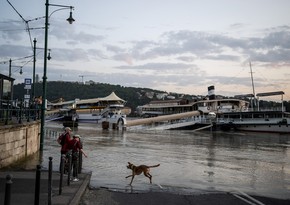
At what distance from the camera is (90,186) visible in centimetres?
1102

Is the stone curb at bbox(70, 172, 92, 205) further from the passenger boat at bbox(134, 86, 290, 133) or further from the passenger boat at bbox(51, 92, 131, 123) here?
the passenger boat at bbox(51, 92, 131, 123)

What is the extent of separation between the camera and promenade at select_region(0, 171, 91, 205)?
781 centimetres

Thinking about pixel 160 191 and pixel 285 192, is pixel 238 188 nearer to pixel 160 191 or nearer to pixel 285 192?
pixel 285 192

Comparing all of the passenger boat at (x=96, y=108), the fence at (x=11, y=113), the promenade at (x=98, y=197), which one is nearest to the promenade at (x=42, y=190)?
the promenade at (x=98, y=197)

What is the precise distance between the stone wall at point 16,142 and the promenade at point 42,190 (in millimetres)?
2012

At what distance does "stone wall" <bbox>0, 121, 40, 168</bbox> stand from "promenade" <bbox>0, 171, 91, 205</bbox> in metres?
2.01

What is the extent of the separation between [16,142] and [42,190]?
6815mm

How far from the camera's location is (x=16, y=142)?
49.6 ft

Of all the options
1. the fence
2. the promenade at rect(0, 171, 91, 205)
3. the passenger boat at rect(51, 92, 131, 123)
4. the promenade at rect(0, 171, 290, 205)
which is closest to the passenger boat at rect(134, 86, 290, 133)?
the passenger boat at rect(51, 92, 131, 123)

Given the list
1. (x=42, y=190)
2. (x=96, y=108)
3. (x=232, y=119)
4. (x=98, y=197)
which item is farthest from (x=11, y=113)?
(x=96, y=108)

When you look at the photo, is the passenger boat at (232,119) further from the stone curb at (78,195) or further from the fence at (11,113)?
the stone curb at (78,195)

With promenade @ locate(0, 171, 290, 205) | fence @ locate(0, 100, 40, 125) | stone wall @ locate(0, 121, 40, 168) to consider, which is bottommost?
promenade @ locate(0, 171, 290, 205)

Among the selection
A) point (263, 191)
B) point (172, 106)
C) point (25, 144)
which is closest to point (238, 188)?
point (263, 191)

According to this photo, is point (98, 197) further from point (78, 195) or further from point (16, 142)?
point (16, 142)
